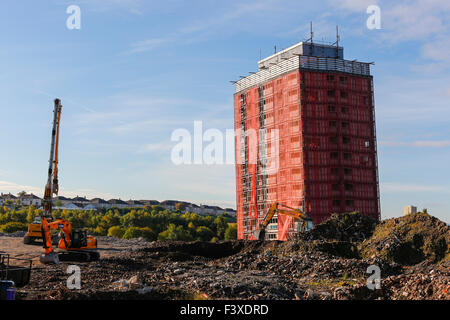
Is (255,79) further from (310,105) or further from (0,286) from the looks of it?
(0,286)

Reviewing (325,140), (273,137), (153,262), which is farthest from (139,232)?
(153,262)

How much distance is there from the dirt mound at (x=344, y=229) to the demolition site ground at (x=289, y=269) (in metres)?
0.09

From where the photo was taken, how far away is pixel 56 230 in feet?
118

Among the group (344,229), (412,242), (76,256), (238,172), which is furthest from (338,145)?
(76,256)

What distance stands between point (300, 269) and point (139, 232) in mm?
64313

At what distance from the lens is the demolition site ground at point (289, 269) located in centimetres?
2050

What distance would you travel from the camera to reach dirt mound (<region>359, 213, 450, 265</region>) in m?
35.4

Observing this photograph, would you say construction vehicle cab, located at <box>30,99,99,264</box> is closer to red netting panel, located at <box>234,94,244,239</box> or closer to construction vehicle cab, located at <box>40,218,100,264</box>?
construction vehicle cab, located at <box>40,218,100,264</box>

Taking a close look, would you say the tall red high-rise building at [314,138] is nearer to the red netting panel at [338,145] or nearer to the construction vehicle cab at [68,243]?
the red netting panel at [338,145]

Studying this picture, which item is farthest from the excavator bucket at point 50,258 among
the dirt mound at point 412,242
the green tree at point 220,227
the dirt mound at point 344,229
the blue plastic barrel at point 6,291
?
the green tree at point 220,227

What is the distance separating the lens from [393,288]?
21.4 metres

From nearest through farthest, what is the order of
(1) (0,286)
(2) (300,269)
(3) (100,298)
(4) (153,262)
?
1. (1) (0,286)
2. (3) (100,298)
3. (2) (300,269)
4. (4) (153,262)

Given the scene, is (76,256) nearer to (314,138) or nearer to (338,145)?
(314,138)
